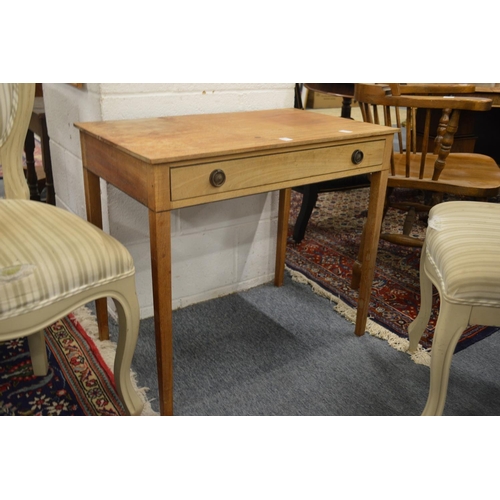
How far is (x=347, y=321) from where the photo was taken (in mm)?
2025

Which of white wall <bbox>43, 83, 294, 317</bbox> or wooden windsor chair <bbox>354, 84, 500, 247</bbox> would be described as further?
wooden windsor chair <bbox>354, 84, 500, 247</bbox>

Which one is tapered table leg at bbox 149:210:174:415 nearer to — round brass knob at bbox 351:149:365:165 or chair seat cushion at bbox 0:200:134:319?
chair seat cushion at bbox 0:200:134:319

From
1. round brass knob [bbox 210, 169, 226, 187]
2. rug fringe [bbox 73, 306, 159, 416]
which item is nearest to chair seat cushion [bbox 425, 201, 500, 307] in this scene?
round brass knob [bbox 210, 169, 226, 187]

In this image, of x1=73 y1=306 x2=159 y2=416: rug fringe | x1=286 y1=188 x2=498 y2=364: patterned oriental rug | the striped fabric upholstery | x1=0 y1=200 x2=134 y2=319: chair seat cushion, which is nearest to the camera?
x1=0 y1=200 x2=134 y2=319: chair seat cushion

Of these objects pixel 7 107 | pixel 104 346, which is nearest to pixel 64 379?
pixel 104 346

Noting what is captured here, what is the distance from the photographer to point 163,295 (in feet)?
4.35

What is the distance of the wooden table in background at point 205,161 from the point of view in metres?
1.24

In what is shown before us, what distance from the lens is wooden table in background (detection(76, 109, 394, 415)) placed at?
1.24 metres

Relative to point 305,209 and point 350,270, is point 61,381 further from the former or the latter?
point 305,209

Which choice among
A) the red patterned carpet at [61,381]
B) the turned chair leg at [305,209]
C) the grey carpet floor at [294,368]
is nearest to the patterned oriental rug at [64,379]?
the red patterned carpet at [61,381]

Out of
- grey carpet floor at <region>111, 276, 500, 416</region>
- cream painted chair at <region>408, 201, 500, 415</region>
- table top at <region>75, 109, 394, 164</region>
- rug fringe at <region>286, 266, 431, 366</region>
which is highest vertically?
table top at <region>75, 109, 394, 164</region>

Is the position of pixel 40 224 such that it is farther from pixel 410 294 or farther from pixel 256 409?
pixel 410 294

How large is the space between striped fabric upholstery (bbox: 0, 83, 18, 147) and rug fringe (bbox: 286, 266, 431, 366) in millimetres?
1358

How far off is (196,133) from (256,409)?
0.84 m
